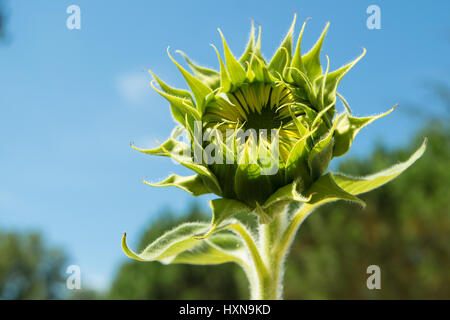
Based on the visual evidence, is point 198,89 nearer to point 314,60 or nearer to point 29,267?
point 314,60

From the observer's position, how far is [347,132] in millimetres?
1339

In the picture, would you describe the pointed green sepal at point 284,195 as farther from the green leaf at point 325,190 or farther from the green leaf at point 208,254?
the green leaf at point 208,254

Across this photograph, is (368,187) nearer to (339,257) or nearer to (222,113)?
(222,113)

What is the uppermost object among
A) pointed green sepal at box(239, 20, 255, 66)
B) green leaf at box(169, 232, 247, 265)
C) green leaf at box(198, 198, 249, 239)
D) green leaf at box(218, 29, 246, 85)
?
pointed green sepal at box(239, 20, 255, 66)

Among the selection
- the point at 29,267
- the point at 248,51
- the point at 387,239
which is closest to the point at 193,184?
the point at 248,51

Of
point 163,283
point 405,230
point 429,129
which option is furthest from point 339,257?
point 163,283

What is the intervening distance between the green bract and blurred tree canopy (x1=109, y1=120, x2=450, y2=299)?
1973 centimetres

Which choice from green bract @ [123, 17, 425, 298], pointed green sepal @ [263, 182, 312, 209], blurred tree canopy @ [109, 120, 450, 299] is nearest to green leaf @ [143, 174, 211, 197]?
green bract @ [123, 17, 425, 298]

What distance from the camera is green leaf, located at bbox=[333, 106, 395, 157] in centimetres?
132

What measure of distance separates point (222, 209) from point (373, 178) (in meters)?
0.43

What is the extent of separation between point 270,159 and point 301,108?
212mm

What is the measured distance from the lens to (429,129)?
69.7 feet

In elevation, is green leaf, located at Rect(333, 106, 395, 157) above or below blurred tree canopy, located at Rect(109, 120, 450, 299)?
below

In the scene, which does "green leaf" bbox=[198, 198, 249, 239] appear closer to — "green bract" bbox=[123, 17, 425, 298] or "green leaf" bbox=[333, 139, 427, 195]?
"green bract" bbox=[123, 17, 425, 298]
